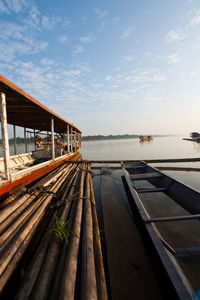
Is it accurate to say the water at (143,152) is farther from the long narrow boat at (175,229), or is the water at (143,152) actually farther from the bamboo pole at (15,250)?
the bamboo pole at (15,250)

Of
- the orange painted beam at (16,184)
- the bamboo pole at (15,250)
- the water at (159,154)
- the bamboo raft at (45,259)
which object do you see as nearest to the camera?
the bamboo raft at (45,259)

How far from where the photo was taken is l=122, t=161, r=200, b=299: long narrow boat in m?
1.86

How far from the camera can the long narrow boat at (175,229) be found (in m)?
1.86

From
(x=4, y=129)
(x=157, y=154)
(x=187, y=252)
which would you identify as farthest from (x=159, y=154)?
(x=4, y=129)

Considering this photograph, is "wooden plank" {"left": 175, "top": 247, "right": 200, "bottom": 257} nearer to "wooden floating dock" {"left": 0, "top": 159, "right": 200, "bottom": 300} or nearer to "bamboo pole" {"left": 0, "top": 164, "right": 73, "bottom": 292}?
"wooden floating dock" {"left": 0, "top": 159, "right": 200, "bottom": 300}

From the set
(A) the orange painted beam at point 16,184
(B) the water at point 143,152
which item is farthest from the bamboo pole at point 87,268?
(B) the water at point 143,152

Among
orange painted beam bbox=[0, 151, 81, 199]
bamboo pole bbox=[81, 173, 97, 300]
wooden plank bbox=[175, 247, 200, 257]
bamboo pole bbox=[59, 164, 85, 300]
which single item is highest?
orange painted beam bbox=[0, 151, 81, 199]

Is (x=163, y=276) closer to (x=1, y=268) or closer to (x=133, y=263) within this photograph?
(x=133, y=263)

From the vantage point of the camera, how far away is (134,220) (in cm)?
454

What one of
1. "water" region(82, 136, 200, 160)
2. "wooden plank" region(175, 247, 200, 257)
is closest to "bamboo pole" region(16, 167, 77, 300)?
"wooden plank" region(175, 247, 200, 257)

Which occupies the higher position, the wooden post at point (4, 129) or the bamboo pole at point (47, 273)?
the wooden post at point (4, 129)

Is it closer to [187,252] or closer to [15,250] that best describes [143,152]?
[187,252]

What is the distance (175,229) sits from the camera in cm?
404

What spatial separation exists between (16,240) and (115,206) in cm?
388
